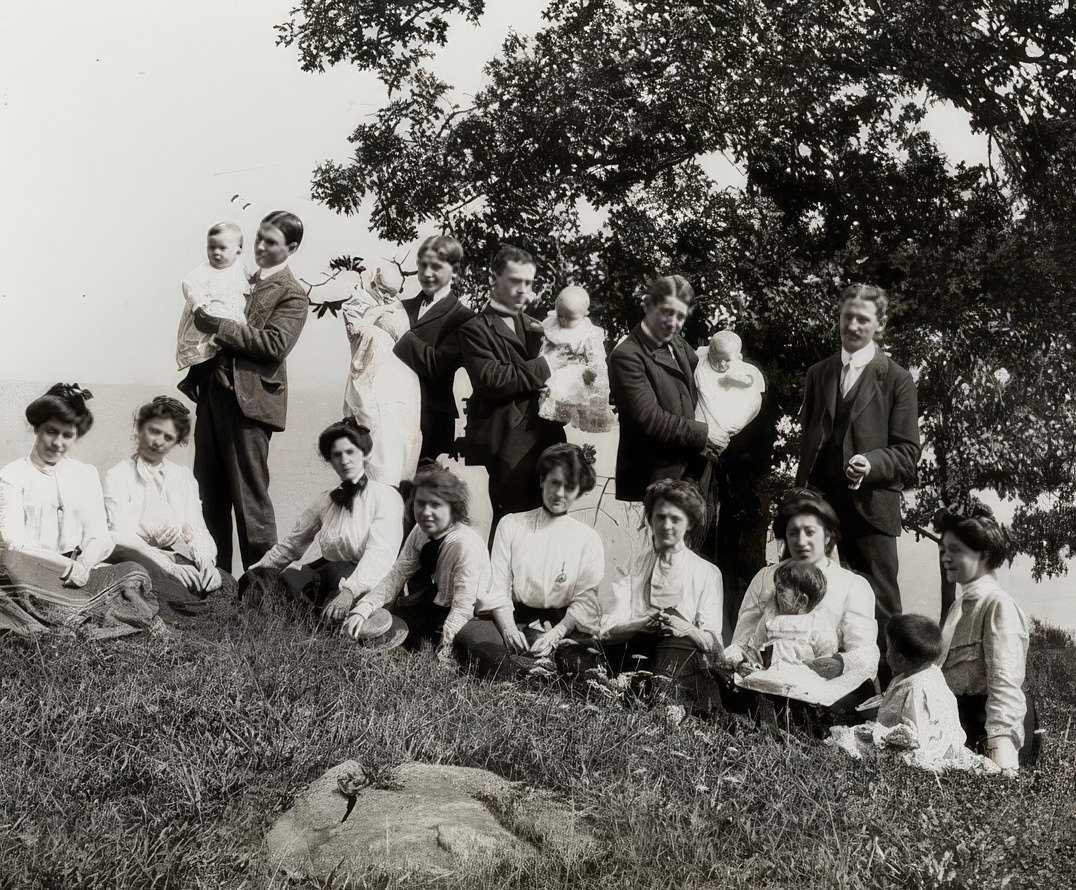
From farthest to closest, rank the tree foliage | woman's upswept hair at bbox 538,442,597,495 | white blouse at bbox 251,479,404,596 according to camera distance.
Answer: the tree foliage
white blouse at bbox 251,479,404,596
woman's upswept hair at bbox 538,442,597,495

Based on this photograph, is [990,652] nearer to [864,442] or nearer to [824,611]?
[824,611]

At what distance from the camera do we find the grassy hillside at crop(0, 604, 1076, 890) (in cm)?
385

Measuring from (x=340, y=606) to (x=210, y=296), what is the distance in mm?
1856

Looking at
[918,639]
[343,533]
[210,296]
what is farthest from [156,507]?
[918,639]

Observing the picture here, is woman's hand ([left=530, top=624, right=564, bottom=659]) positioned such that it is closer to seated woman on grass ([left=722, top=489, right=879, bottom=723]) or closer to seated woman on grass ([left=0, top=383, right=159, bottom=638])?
seated woman on grass ([left=722, top=489, right=879, bottom=723])

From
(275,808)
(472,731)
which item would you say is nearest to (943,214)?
(472,731)

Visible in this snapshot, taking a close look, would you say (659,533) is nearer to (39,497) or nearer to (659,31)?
(39,497)

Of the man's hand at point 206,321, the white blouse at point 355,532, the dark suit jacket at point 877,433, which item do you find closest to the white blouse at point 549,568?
the white blouse at point 355,532

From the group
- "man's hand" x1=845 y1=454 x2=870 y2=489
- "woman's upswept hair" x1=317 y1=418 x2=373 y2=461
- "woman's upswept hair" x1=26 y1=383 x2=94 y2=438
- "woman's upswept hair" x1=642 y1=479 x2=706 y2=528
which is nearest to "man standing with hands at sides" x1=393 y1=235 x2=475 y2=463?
"woman's upswept hair" x1=317 y1=418 x2=373 y2=461

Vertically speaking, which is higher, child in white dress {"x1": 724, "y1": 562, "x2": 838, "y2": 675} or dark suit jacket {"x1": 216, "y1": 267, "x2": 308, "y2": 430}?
dark suit jacket {"x1": 216, "y1": 267, "x2": 308, "y2": 430}

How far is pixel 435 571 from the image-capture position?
6020mm

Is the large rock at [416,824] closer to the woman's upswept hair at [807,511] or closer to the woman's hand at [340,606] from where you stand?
the woman's hand at [340,606]

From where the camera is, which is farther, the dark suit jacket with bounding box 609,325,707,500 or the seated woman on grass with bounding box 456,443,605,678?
the dark suit jacket with bounding box 609,325,707,500

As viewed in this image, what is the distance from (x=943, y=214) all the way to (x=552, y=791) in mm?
5453
